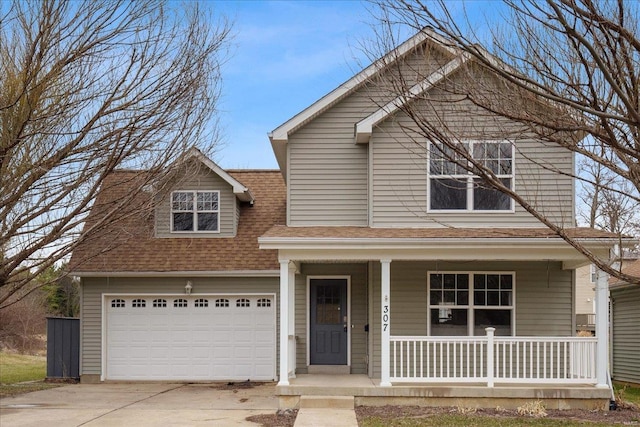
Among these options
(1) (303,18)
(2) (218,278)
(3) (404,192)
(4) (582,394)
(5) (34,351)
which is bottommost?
(5) (34,351)

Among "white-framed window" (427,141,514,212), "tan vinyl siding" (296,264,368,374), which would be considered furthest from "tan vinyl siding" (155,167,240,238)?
"white-framed window" (427,141,514,212)

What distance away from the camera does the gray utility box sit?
1744 centimetres

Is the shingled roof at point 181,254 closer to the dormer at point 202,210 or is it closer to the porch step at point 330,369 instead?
the dormer at point 202,210

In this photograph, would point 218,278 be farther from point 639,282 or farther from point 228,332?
point 639,282

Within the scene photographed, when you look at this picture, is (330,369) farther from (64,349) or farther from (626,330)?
(626,330)

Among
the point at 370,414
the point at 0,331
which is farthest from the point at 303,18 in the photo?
the point at 0,331

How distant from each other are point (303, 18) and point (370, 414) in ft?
20.7

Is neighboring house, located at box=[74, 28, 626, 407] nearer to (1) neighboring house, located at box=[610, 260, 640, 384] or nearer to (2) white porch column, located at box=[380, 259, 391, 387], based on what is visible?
(2) white porch column, located at box=[380, 259, 391, 387]

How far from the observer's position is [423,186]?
46.0 ft

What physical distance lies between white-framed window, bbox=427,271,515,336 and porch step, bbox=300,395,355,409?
2.79 metres

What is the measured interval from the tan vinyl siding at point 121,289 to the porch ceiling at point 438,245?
15.3ft

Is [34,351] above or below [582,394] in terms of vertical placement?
below

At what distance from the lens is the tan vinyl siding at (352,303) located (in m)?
14.9

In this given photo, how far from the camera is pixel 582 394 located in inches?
478
